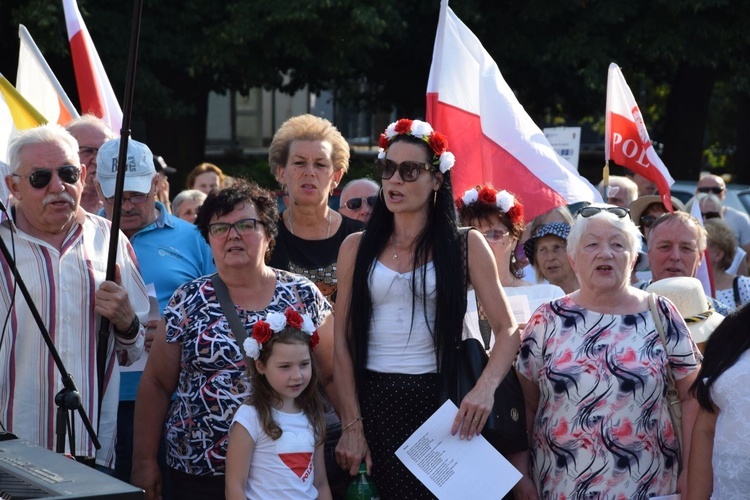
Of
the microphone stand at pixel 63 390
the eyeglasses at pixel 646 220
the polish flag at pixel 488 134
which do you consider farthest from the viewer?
the eyeglasses at pixel 646 220

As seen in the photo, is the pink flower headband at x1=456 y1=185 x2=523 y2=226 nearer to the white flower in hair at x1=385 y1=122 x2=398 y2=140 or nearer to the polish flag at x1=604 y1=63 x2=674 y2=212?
the white flower in hair at x1=385 y1=122 x2=398 y2=140

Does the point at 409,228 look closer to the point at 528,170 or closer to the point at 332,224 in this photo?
the point at 332,224

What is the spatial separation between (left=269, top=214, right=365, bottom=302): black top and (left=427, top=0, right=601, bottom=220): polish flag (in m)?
1.14

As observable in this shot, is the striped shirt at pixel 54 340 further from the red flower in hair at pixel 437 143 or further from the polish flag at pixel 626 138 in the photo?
the polish flag at pixel 626 138

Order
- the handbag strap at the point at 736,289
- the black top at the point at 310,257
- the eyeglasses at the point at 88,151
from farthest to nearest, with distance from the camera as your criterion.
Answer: the handbag strap at the point at 736,289
the eyeglasses at the point at 88,151
the black top at the point at 310,257

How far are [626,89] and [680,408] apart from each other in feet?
A: 11.2

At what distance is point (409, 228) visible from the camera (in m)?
4.37

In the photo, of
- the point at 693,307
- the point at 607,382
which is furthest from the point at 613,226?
the point at 693,307

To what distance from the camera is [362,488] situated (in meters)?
4.24

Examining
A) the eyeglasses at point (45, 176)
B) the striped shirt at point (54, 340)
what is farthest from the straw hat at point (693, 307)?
the eyeglasses at point (45, 176)

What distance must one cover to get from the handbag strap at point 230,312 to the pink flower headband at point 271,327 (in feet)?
0.20

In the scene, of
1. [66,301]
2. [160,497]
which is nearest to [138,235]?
[66,301]

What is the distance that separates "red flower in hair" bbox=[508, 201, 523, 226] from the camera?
5.35m

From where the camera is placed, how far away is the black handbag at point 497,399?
416cm
